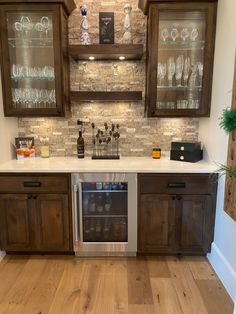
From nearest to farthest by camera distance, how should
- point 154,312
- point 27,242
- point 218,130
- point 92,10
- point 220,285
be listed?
point 154,312 < point 220,285 < point 218,130 < point 27,242 < point 92,10

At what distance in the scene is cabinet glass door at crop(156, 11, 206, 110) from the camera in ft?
7.98

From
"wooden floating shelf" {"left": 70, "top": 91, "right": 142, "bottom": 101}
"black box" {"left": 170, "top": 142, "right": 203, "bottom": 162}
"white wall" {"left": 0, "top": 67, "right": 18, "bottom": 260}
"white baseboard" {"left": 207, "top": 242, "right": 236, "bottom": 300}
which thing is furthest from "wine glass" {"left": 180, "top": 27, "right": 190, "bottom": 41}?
"white baseboard" {"left": 207, "top": 242, "right": 236, "bottom": 300}

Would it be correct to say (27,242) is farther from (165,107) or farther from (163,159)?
(165,107)

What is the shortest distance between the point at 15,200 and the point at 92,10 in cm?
211

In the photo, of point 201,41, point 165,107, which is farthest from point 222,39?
point 165,107

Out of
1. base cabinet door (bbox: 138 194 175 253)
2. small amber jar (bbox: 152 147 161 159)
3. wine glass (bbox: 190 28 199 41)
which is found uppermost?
wine glass (bbox: 190 28 199 41)

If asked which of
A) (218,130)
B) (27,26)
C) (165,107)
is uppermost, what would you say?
(27,26)

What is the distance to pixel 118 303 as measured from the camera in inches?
75.4

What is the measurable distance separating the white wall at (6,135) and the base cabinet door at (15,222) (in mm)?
184

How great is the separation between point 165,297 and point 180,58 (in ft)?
7.11

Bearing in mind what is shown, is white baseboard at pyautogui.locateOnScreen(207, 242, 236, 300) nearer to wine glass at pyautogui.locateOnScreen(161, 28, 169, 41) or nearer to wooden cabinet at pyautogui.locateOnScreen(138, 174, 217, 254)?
wooden cabinet at pyautogui.locateOnScreen(138, 174, 217, 254)

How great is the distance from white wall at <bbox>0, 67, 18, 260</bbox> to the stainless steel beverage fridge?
2.68 ft

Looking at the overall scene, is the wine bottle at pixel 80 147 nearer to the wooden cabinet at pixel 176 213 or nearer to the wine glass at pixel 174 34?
the wooden cabinet at pixel 176 213

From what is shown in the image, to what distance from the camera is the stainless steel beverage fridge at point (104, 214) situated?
2355mm
